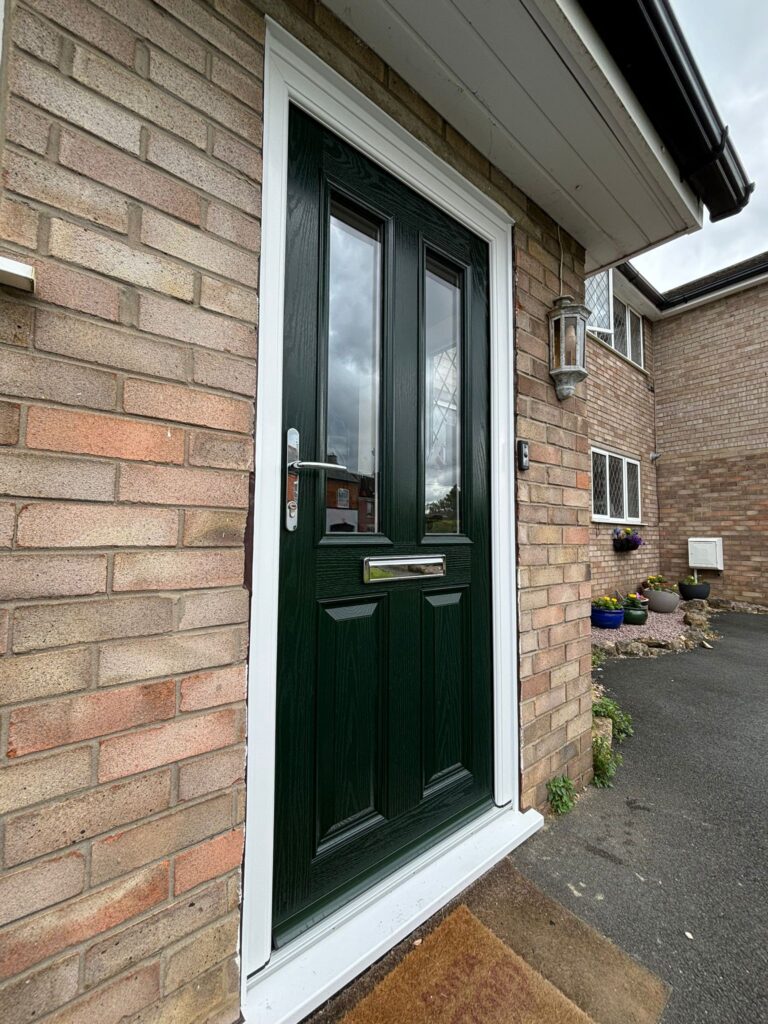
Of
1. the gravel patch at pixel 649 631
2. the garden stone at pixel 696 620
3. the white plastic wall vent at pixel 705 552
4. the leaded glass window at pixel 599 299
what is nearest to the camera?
the gravel patch at pixel 649 631

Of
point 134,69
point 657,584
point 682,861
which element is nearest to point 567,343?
point 134,69

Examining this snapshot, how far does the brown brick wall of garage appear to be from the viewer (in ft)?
2.64

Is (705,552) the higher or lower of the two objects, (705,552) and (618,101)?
the lower

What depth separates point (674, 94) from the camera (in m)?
1.59

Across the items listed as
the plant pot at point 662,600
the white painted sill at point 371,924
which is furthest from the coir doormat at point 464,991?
the plant pot at point 662,600

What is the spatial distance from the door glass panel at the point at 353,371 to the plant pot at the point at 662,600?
22.0 feet

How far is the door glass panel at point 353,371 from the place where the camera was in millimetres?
1386

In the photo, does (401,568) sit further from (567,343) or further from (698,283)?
(698,283)

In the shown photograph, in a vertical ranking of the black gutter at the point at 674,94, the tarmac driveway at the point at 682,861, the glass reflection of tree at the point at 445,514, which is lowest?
the tarmac driveway at the point at 682,861

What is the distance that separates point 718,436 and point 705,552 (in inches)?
78.3

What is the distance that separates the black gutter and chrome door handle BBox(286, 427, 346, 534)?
1625 mm

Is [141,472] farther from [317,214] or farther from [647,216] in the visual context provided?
[647,216]

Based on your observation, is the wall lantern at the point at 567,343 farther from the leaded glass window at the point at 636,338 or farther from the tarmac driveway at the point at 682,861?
the leaded glass window at the point at 636,338

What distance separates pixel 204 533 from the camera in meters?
1.01
